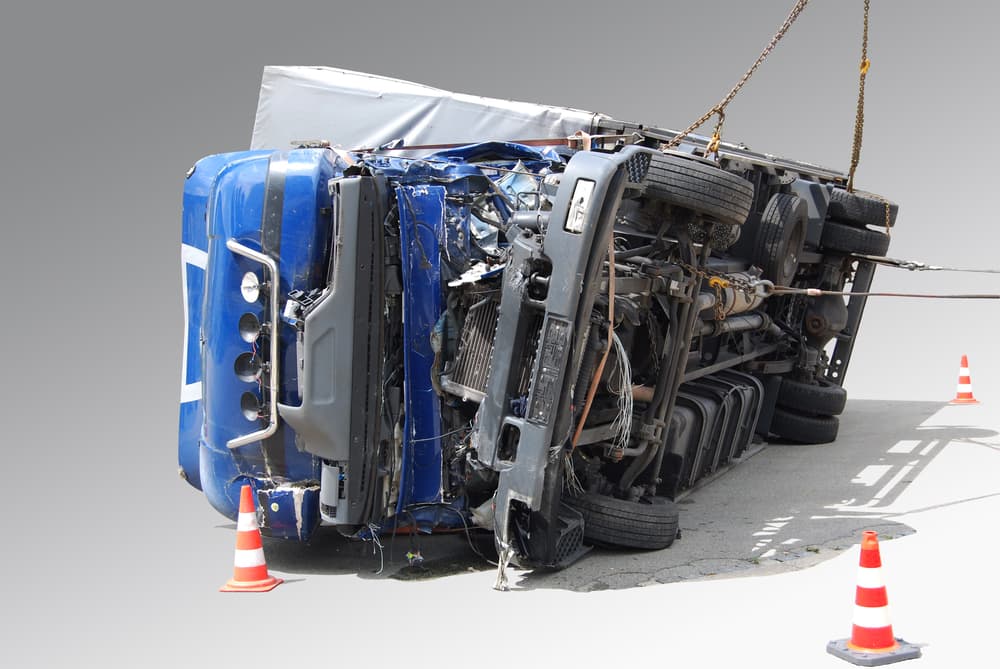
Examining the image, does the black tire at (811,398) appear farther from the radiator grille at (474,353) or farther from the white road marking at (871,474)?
the radiator grille at (474,353)

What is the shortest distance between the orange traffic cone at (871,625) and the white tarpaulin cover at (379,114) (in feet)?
16.6

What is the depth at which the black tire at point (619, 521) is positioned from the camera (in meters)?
8.21

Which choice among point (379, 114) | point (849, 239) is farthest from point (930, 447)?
point (379, 114)

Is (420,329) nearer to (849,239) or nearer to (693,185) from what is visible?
(693,185)

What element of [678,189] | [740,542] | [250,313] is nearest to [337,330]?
[250,313]

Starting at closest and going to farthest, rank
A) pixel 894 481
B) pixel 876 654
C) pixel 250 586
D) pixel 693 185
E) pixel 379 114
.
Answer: pixel 876 654 < pixel 250 586 < pixel 693 185 < pixel 894 481 < pixel 379 114

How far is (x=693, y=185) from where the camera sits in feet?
26.8

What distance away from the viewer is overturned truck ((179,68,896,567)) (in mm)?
7602

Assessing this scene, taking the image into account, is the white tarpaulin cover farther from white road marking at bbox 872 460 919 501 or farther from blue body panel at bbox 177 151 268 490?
white road marking at bbox 872 460 919 501

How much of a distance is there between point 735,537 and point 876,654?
2.50 metres

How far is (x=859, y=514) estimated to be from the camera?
367 inches

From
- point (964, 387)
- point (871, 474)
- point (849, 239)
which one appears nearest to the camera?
point (871, 474)

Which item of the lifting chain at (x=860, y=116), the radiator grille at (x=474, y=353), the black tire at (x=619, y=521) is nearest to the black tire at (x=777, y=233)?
the lifting chain at (x=860, y=116)

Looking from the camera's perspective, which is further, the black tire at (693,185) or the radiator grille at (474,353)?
the black tire at (693,185)
